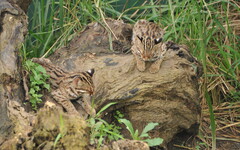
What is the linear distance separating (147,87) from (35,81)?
4.85 feet

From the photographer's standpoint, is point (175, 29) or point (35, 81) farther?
point (175, 29)

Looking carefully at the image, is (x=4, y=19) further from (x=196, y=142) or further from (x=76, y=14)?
(x=196, y=142)

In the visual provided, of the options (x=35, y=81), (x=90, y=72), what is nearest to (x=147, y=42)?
(x=90, y=72)

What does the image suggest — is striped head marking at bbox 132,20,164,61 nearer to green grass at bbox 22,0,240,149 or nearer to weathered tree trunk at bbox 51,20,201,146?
weathered tree trunk at bbox 51,20,201,146

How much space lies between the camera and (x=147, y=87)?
17.9 ft

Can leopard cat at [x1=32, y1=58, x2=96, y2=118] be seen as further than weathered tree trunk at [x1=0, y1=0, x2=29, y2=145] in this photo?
Yes

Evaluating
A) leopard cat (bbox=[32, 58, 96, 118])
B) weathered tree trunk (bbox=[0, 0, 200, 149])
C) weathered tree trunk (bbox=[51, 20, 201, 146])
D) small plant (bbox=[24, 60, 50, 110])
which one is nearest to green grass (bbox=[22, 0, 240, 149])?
weathered tree trunk (bbox=[0, 0, 200, 149])

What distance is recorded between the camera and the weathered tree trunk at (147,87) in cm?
539

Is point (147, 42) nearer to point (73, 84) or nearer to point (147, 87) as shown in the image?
point (147, 87)

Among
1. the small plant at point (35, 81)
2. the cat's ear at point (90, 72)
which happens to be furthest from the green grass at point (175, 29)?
the small plant at point (35, 81)

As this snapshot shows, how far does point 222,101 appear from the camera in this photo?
7328 mm

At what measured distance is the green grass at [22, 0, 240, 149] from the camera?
7.03 meters

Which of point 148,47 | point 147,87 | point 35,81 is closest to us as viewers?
point 35,81

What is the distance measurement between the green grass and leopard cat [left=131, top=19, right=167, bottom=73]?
0.95 metres
